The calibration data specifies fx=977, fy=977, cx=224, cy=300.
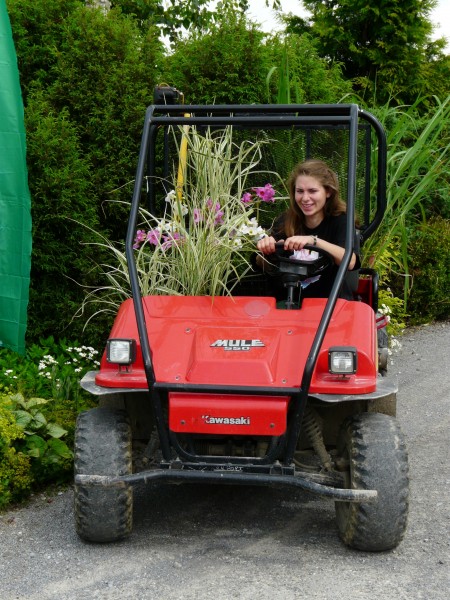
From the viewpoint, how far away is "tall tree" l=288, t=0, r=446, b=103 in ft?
36.5

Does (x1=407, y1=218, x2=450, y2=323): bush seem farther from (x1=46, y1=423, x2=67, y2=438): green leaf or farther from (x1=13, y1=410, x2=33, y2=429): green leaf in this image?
(x1=13, y1=410, x2=33, y2=429): green leaf

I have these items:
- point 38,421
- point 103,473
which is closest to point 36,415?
point 38,421

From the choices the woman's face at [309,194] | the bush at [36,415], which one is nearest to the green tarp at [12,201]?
the bush at [36,415]

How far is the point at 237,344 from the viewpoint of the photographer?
3602 mm

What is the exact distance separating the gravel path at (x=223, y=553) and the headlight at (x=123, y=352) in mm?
699

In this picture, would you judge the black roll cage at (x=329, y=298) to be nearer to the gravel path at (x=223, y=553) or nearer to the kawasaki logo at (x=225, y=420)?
the kawasaki logo at (x=225, y=420)

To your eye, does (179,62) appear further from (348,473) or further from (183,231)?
(348,473)

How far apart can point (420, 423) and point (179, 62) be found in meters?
2.83

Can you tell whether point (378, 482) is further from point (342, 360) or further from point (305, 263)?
point (305, 263)

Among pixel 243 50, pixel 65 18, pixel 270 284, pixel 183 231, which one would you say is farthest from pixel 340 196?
pixel 65 18

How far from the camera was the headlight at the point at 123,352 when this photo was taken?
3.54 m

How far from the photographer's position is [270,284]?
4508mm

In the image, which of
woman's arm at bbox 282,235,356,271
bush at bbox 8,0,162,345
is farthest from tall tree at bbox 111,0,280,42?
woman's arm at bbox 282,235,356,271

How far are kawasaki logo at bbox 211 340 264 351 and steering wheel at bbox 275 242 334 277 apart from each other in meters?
0.48
